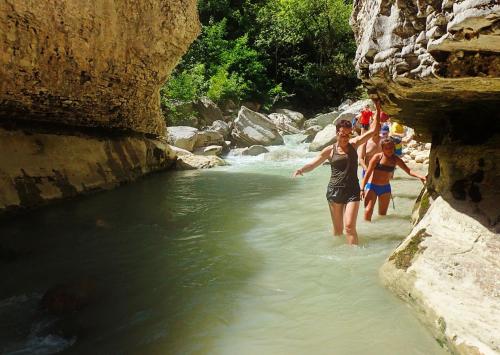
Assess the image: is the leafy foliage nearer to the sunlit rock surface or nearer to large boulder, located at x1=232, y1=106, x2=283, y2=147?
large boulder, located at x1=232, y1=106, x2=283, y2=147

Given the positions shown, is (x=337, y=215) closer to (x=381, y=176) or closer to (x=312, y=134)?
(x=381, y=176)

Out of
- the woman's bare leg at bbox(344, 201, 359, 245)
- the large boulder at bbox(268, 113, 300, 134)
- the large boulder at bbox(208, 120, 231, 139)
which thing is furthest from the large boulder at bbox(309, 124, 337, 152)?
the woman's bare leg at bbox(344, 201, 359, 245)

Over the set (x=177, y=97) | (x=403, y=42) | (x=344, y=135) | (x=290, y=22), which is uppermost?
(x=290, y=22)

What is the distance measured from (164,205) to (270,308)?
14.4 feet

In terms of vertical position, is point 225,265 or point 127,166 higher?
point 127,166

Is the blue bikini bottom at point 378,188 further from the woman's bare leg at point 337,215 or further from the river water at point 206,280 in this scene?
the woman's bare leg at point 337,215

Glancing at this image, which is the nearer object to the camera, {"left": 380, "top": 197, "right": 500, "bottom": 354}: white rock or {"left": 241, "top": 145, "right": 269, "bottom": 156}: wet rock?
{"left": 380, "top": 197, "right": 500, "bottom": 354}: white rock

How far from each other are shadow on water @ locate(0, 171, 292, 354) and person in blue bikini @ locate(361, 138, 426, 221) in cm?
178

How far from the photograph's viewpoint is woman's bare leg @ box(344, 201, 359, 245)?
4.38 m

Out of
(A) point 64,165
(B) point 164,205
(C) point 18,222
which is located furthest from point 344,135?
(A) point 64,165

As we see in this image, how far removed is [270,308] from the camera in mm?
3287

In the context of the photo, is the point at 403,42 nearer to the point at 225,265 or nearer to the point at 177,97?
the point at 225,265

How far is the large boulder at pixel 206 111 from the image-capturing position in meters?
17.4

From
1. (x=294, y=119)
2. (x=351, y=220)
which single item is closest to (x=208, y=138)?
(x=294, y=119)
